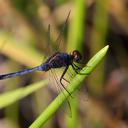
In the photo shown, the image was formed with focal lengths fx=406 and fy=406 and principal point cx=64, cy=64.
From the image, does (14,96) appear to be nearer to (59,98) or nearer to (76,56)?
(76,56)

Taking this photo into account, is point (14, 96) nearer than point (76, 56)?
Yes

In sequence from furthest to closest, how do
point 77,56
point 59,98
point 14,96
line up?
point 77,56
point 14,96
point 59,98

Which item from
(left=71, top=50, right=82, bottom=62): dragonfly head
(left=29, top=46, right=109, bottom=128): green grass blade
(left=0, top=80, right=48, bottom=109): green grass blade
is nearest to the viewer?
(left=29, top=46, right=109, bottom=128): green grass blade

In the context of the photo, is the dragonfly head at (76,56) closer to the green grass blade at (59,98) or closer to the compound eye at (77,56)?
the compound eye at (77,56)

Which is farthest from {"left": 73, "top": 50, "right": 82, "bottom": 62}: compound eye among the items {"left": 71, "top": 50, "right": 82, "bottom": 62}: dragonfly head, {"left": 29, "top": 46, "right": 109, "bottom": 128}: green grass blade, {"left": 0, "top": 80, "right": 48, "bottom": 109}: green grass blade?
{"left": 29, "top": 46, "right": 109, "bottom": 128}: green grass blade

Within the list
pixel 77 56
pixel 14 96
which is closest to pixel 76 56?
pixel 77 56

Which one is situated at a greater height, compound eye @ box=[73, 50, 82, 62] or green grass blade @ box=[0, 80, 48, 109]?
green grass blade @ box=[0, 80, 48, 109]

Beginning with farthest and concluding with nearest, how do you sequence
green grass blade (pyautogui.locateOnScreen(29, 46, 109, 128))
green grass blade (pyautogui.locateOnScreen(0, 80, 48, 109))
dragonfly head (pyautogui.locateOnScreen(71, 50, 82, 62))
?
dragonfly head (pyautogui.locateOnScreen(71, 50, 82, 62))
green grass blade (pyautogui.locateOnScreen(0, 80, 48, 109))
green grass blade (pyautogui.locateOnScreen(29, 46, 109, 128))

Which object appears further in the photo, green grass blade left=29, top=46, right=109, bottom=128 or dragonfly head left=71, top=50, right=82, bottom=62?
dragonfly head left=71, top=50, right=82, bottom=62

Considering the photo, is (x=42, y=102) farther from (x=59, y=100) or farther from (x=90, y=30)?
(x=59, y=100)

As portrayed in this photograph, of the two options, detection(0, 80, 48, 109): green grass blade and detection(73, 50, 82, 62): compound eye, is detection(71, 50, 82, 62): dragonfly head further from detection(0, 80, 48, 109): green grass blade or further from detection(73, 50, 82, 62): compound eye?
detection(0, 80, 48, 109): green grass blade

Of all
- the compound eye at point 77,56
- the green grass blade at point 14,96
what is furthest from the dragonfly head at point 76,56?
the green grass blade at point 14,96

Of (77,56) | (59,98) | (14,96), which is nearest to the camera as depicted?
(59,98)
